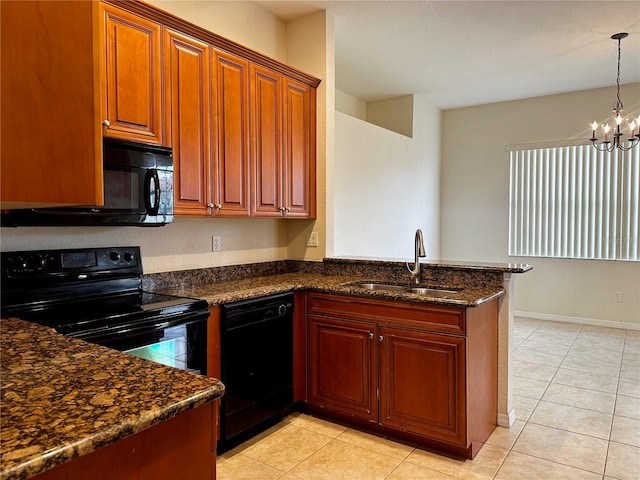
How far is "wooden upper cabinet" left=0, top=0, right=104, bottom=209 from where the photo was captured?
69 cm

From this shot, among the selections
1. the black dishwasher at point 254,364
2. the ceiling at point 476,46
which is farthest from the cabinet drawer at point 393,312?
the ceiling at point 476,46

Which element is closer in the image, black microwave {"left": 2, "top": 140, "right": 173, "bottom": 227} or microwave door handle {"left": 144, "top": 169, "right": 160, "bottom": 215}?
black microwave {"left": 2, "top": 140, "right": 173, "bottom": 227}

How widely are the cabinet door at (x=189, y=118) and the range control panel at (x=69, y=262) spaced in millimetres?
384

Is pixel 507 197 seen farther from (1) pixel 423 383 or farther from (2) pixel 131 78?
(2) pixel 131 78

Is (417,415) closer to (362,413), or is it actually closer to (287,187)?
(362,413)

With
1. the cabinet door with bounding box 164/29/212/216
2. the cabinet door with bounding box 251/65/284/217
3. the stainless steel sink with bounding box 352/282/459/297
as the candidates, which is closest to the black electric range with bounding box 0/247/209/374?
the cabinet door with bounding box 164/29/212/216

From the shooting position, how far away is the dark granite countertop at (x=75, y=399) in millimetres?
784

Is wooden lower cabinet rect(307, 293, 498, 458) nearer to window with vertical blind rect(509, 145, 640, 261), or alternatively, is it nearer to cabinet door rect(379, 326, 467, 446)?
cabinet door rect(379, 326, 467, 446)

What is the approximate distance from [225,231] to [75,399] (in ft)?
7.66

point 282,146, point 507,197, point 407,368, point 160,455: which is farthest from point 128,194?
point 507,197

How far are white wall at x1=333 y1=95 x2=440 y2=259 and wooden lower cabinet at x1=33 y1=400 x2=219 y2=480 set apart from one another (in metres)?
3.53

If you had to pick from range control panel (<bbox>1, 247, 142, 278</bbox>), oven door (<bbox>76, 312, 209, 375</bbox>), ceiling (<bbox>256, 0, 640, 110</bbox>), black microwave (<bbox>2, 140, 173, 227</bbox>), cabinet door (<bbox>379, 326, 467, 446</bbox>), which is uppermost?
ceiling (<bbox>256, 0, 640, 110</bbox>)

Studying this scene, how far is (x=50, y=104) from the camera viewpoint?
71cm

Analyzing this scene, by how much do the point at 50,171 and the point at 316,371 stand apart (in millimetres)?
2537
